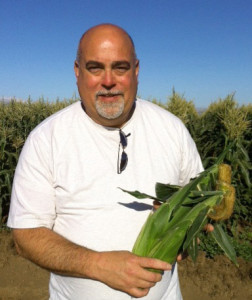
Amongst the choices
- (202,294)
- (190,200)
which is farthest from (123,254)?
(202,294)

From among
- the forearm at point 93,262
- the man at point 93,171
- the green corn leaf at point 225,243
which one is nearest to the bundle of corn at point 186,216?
the green corn leaf at point 225,243

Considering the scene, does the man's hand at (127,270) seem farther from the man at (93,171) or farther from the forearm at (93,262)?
the man at (93,171)

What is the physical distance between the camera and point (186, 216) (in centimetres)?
207

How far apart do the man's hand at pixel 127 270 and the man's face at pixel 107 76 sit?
0.89 meters

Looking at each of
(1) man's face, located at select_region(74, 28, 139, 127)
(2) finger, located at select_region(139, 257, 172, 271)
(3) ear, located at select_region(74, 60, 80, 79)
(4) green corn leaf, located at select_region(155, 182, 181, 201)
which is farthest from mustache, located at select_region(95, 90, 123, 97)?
(2) finger, located at select_region(139, 257, 172, 271)

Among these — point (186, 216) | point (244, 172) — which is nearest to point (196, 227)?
point (186, 216)

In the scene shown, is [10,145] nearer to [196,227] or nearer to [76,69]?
[76,69]

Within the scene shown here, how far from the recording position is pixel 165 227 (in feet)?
6.90

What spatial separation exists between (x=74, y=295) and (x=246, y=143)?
4.49m

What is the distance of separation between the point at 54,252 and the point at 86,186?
433mm

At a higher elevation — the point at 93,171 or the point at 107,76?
the point at 107,76

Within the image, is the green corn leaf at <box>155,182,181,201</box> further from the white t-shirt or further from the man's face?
the man's face

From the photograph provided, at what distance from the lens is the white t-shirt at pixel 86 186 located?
231 centimetres

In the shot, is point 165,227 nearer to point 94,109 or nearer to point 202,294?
point 94,109
